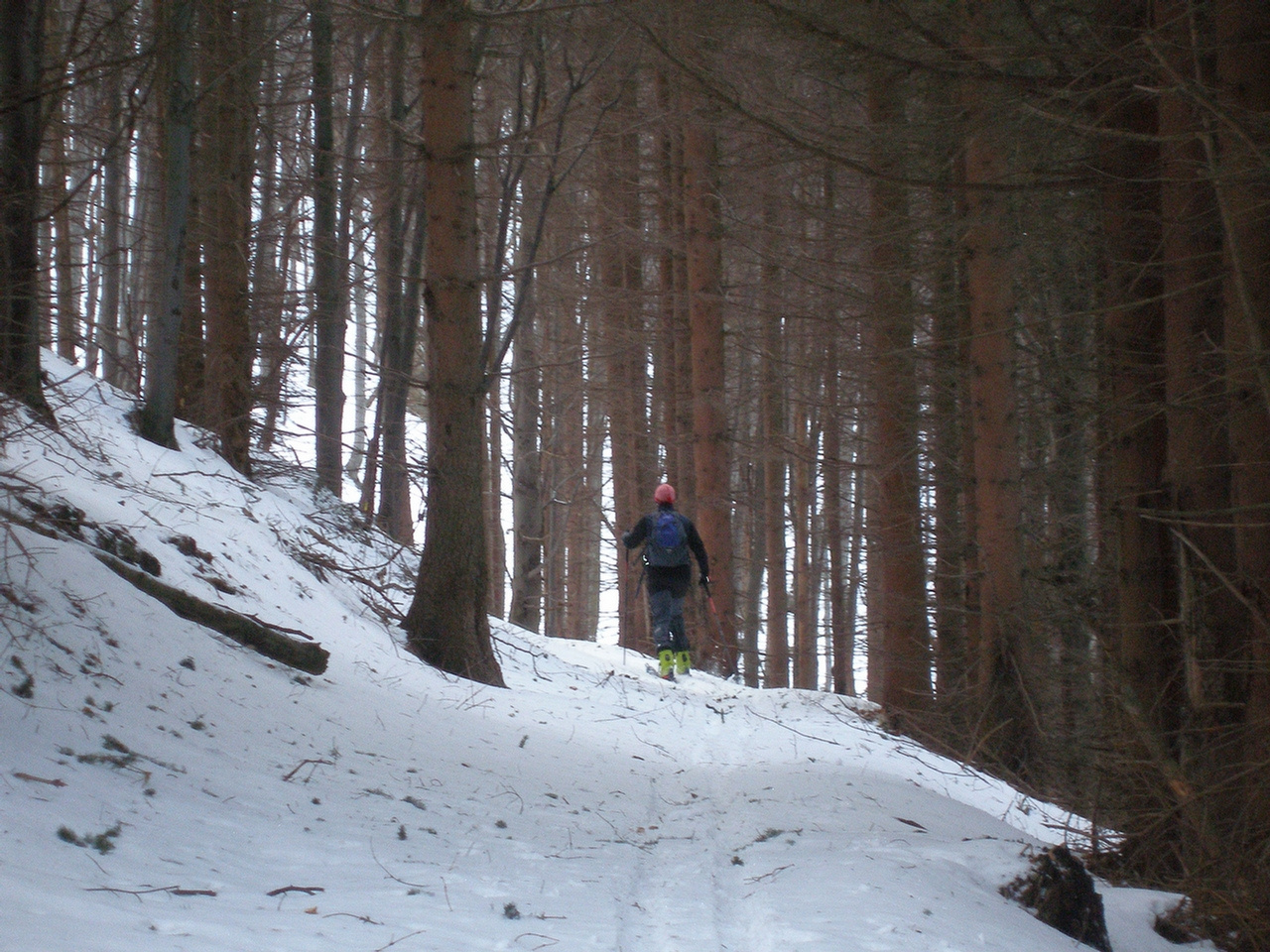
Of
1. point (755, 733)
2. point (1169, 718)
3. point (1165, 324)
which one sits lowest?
point (755, 733)

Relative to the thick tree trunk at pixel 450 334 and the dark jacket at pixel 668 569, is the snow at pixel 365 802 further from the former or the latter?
the dark jacket at pixel 668 569

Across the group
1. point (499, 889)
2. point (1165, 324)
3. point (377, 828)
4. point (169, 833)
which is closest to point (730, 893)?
point (499, 889)

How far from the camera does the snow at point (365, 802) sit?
3076 millimetres

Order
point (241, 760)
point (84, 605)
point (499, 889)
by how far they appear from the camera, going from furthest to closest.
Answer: point (84, 605), point (241, 760), point (499, 889)

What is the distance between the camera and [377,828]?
13.3ft

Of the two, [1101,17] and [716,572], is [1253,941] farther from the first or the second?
[716,572]

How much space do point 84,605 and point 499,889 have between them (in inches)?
99.3

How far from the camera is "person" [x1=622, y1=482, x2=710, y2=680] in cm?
1080

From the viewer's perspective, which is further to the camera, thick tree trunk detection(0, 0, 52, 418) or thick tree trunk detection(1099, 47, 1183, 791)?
thick tree trunk detection(1099, 47, 1183, 791)

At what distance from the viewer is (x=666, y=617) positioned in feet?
35.8

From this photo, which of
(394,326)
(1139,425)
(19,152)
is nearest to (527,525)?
(394,326)

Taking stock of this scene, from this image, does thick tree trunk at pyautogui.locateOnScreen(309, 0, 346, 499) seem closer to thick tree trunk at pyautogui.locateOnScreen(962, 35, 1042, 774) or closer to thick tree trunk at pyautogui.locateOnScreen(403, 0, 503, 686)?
thick tree trunk at pyautogui.locateOnScreen(403, 0, 503, 686)

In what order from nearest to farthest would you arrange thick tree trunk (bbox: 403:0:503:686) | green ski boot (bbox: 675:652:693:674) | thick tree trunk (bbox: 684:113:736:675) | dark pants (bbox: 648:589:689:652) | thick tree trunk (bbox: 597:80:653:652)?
1. thick tree trunk (bbox: 403:0:503:686)
2. dark pants (bbox: 648:589:689:652)
3. green ski boot (bbox: 675:652:693:674)
4. thick tree trunk (bbox: 684:113:736:675)
5. thick tree trunk (bbox: 597:80:653:652)

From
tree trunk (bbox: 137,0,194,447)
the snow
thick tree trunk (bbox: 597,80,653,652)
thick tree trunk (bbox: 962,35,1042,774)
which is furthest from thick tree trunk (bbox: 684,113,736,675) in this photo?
tree trunk (bbox: 137,0,194,447)
